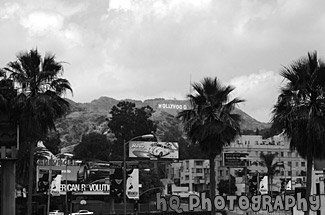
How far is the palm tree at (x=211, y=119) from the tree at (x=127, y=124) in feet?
365

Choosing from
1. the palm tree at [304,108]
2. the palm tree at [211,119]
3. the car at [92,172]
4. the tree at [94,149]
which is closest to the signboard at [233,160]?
the car at [92,172]

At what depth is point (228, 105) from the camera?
1368 inches

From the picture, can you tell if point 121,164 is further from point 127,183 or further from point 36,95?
point 36,95

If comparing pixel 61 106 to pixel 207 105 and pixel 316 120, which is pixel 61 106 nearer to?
pixel 207 105

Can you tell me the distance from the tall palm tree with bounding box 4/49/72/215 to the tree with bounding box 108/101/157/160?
364 ft

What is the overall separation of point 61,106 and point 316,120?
50.7ft

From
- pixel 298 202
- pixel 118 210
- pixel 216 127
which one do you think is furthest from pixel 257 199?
pixel 118 210

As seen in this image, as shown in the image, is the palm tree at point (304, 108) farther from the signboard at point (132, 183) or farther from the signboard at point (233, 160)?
the signboard at point (233, 160)

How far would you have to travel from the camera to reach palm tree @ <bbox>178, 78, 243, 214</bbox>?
34.0 meters

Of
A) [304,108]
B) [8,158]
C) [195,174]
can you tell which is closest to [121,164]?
[195,174]

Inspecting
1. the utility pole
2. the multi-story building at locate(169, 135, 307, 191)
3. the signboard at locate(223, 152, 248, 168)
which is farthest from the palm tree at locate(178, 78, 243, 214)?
the multi-story building at locate(169, 135, 307, 191)

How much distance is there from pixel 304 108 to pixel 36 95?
1563 centimetres

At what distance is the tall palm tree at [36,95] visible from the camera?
33562 millimetres

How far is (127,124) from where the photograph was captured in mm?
150375
